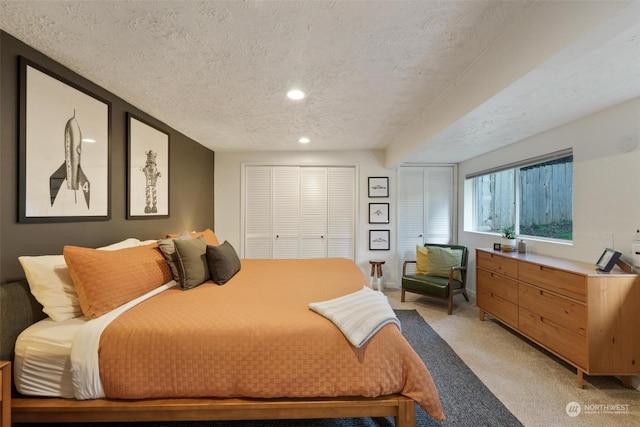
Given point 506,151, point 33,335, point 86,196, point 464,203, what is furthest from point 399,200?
point 33,335

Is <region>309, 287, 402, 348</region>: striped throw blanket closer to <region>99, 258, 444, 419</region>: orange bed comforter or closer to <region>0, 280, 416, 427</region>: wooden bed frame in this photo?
<region>99, 258, 444, 419</region>: orange bed comforter

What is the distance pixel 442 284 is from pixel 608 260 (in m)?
1.73

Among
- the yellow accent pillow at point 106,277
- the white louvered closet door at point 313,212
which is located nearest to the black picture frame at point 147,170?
the yellow accent pillow at point 106,277

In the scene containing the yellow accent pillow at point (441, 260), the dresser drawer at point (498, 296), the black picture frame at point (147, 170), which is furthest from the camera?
the yellow accent pillow at point (441, 260)

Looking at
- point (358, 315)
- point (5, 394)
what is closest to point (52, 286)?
point (5, 394)

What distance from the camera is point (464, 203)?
172 inches

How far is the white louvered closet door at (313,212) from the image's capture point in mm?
4586

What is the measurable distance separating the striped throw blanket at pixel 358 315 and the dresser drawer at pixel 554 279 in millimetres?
1536

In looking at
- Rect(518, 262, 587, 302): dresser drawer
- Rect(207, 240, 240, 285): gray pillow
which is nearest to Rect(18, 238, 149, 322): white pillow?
Rect(207, 240, 240, 285): gray pillow

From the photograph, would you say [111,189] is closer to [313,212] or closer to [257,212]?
[257,212]

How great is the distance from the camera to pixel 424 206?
4.61 metres

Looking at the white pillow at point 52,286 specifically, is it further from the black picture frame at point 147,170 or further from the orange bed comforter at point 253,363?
the black picture frame at point 147,170

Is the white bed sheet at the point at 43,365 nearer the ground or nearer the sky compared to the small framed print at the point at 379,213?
nearer the ground

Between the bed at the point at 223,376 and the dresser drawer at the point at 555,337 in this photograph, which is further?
the dresser drawer at the point at 555,337
